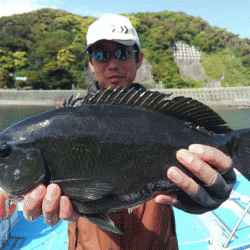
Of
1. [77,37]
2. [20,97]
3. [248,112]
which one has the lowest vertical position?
[20,97]

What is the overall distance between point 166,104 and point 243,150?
0.69m

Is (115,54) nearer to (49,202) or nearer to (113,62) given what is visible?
(113,62)

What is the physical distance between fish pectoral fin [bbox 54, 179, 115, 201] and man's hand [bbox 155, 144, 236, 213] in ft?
1.34

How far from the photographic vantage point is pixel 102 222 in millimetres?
1319

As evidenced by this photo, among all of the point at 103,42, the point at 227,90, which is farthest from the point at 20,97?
the point at 103,42

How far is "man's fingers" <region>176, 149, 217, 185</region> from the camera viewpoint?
133 cm

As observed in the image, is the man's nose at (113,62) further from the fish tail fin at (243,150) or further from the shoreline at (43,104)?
the shoreline at (43,104)

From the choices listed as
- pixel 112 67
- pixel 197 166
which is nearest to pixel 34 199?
pixel 197 166

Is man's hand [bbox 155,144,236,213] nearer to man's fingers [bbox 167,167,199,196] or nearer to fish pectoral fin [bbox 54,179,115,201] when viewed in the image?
man's fingers [bbox 167,167,199,196]

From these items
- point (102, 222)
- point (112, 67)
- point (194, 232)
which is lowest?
point (194, 232)

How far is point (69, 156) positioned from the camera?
1302mm

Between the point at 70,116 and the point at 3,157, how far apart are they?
0.48 metres

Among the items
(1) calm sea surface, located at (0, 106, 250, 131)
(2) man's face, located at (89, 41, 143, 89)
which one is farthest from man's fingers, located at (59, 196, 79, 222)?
(1) calm sea surface, located at (0, 106, 250, 131)

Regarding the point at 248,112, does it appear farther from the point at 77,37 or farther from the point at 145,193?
the point at 77,37
